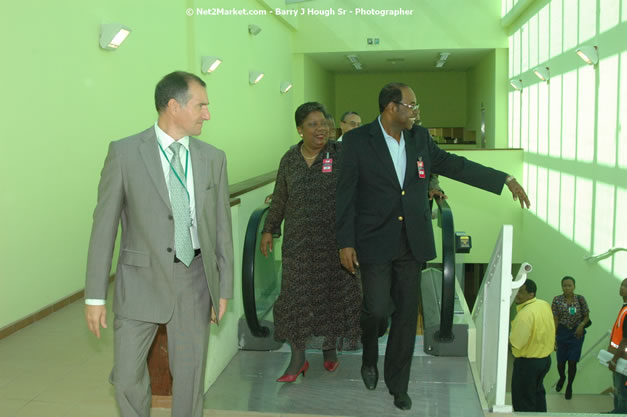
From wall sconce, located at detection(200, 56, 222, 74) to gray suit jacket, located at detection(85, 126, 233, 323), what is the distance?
6.69m

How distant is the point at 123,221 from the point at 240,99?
867 cm

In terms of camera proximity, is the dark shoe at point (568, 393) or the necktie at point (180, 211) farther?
the dark shoe at point (568, 393)

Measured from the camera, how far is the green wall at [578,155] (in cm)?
828

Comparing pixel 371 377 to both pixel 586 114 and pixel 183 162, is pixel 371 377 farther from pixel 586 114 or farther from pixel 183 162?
pixel 586 114

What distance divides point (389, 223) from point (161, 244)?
4.10 ft

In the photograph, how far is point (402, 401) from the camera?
10.8 feet

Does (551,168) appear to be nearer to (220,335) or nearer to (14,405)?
(220,335)

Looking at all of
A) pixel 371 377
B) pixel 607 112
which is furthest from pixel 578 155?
pixel 371 377

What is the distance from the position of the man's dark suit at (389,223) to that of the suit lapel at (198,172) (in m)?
0.94

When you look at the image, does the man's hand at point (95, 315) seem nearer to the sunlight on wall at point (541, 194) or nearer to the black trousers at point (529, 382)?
the black trousers at point (529, 382)

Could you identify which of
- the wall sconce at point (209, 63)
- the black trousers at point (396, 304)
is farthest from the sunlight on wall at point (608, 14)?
the black trousers at point (396, 304)

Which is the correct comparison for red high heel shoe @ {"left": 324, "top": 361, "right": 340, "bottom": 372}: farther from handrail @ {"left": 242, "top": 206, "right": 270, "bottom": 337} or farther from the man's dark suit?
the man's dark suit

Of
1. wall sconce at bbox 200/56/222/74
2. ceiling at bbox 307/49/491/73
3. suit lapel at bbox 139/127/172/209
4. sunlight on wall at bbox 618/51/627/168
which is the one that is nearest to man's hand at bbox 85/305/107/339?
suit lapel at bbox 139/127/172/209

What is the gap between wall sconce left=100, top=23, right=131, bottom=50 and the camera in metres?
6.21
